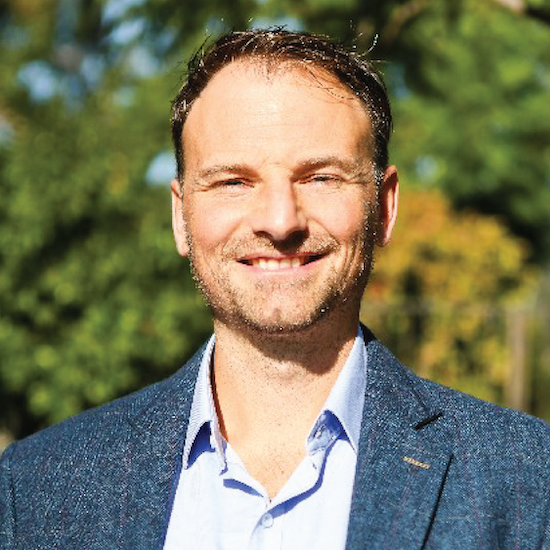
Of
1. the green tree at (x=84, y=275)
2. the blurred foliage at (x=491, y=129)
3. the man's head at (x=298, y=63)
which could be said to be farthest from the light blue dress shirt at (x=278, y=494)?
the blurred foliage at (x=491, y=129)

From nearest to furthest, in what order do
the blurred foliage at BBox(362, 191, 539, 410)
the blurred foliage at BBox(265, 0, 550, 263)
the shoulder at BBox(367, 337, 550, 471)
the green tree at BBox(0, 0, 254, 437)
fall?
the shoulder at BBox(367, 337, 550, 471), the green tree at BBox(0, 0, 254, 437), the blurred foliage at BBox(362, 191, 539, 410), the blurred foliage at BBox(265, 0, 550, 263)

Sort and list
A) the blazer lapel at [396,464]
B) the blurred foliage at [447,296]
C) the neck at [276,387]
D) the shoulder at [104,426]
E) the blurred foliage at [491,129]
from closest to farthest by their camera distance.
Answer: the blazer lapel at [396,464] < the neck at [276,387] < the shoulder at [104,426] < the blurred foliage at [447,296] < the blurred foliage at [491,129]

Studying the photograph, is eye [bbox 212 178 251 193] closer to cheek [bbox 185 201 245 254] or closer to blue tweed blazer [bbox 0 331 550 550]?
cheek [bbox 185 201 245 254]

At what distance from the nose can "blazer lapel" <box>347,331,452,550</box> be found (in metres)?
0.41

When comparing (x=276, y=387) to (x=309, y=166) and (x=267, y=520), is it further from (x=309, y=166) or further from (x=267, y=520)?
(x=309, y=166)

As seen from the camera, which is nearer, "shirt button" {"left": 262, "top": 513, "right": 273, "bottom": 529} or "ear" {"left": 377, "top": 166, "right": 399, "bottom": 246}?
"shirt button" {"left": 262, "top": 513, "right": 273, "bottom": 529}

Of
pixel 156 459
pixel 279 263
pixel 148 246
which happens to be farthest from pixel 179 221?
pixel 148 246

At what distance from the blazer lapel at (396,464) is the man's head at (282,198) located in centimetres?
21

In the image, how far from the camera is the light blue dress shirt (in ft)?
6.54

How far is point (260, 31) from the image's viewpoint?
228 cm

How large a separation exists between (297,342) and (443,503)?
18.4 inches

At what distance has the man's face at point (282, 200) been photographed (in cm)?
205

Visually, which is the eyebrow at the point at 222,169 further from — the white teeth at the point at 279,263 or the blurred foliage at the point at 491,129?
the blurred foliage at the point at 491,129

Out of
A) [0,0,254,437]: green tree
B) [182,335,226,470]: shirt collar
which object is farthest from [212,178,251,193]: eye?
[0,0,254,437]: green tree
